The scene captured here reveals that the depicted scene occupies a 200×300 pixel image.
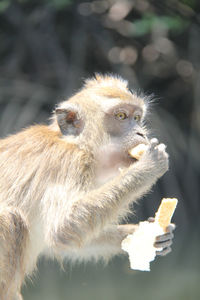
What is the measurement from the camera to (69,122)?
534cm

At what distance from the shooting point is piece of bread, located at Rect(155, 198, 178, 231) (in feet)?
15.8

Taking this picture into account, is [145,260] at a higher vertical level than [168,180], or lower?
lower

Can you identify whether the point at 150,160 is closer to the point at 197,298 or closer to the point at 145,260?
the point at 145,260

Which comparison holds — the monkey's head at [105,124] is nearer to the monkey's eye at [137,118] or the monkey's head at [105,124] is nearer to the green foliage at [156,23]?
the monkey's eye at [137,118]

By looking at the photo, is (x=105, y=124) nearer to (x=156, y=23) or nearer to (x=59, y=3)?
(x=156, y=23)

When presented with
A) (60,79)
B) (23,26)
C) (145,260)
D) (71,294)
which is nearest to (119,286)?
(71,294)

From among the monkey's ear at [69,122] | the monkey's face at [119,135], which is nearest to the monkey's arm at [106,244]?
the monkey's face at [119,135]

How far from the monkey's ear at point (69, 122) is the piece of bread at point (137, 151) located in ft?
1.78

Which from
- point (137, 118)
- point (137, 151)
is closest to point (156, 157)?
point (137, 151)

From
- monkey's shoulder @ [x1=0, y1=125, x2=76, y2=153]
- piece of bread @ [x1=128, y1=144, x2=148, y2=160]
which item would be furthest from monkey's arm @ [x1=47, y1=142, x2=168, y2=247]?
monkey's shoulder @ [x1=0, y1=125, x2=76, y2=153]

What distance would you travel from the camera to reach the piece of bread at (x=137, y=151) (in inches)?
198

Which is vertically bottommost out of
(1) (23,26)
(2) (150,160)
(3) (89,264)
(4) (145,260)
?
(4) (145,260)

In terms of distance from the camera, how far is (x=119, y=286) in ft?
27.8

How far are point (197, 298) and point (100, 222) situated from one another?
3072 mm
